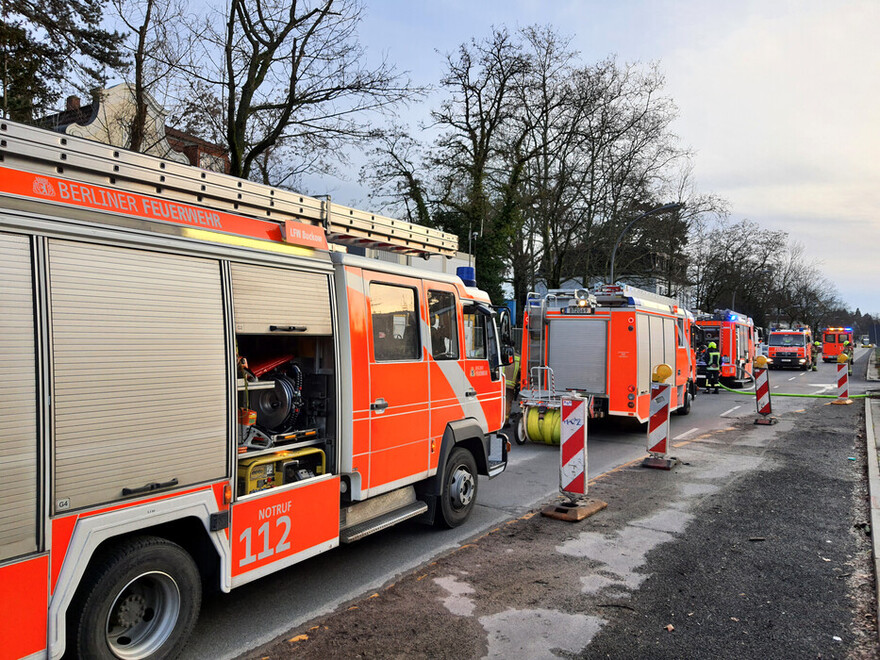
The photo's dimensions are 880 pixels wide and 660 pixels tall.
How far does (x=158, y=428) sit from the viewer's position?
346cm

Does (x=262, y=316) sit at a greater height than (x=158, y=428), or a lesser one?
greater

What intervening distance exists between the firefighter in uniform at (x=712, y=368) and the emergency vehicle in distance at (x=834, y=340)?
91.3ft

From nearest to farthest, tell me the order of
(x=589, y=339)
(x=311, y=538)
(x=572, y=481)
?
(x=311, y=538) → (x=572, y=481) → (x=589, y=339)

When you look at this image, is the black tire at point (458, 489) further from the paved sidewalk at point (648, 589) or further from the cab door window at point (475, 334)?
the cab door window at point (475, 334)

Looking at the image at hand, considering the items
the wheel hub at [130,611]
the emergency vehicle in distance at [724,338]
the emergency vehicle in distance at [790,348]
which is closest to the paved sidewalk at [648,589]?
the wheel hub at [130,611]

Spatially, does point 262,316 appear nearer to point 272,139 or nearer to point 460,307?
point 460,307

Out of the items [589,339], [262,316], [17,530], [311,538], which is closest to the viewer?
[17,530]

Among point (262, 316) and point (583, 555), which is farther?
point (583, 555)

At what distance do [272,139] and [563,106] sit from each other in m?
15.6

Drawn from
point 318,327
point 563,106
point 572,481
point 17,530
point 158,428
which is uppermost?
point 563,106

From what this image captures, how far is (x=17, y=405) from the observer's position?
2.84 meters

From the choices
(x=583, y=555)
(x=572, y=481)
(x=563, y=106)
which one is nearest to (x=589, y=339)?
(x=572, y=481)

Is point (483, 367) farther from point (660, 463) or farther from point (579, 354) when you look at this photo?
point (579, 354)

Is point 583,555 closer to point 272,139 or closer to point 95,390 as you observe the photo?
point 95,390
